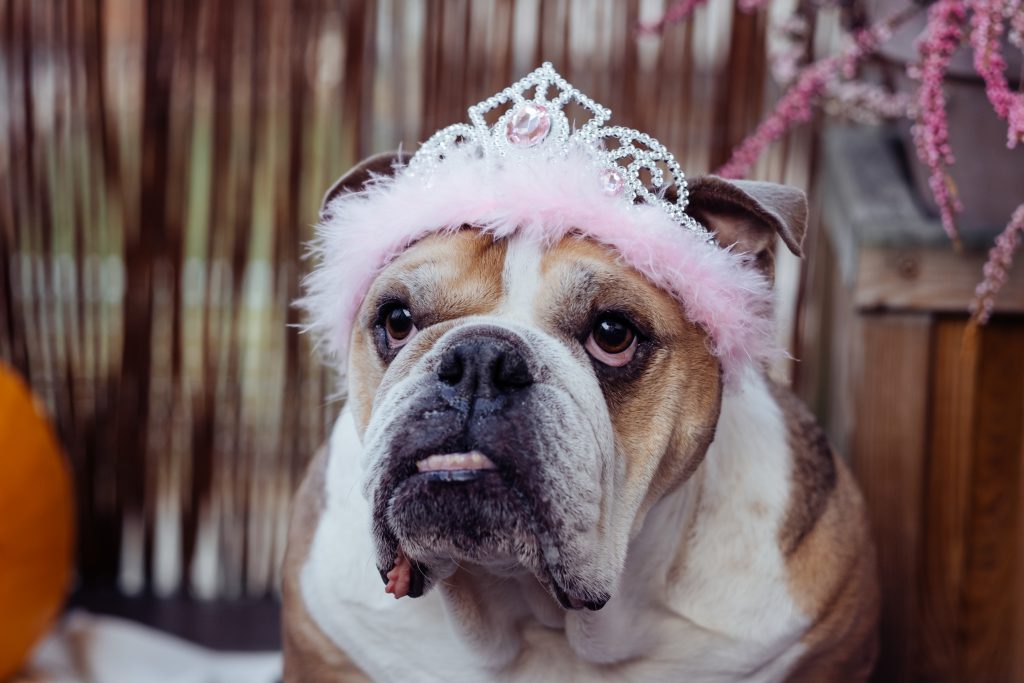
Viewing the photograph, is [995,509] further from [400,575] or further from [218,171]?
[218,171]

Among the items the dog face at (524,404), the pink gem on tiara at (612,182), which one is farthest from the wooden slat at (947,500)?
the pink gem on tiara at (612,182)

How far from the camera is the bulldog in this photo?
138cm

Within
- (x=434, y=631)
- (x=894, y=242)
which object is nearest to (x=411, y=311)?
(x=434, y=631)

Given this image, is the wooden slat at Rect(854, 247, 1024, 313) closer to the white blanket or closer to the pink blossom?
the pink blossom

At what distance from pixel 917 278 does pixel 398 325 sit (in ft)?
3.31

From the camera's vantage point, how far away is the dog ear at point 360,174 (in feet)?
5.63

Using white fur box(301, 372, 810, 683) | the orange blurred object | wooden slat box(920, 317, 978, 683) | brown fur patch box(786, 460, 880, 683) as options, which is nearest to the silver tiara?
white fur box(301, 372, 810, 683)

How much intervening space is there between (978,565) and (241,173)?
68.5 inches

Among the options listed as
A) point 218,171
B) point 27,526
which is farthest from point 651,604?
point 218,171

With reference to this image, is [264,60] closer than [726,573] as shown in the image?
No

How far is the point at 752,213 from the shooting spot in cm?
161

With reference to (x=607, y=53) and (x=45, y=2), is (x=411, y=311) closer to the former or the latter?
(x=607, y=53)

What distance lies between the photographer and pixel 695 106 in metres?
2.63

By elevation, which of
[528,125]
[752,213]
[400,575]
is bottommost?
[400,575]
